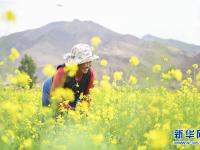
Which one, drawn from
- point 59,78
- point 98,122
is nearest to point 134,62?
point 59,78

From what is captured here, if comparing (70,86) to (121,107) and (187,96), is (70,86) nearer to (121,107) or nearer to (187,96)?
(121,107)

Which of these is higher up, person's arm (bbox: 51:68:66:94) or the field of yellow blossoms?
person's arm (bbox: 51:68:66:94)

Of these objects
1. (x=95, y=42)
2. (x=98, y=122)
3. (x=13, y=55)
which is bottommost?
(x=98, y=122)

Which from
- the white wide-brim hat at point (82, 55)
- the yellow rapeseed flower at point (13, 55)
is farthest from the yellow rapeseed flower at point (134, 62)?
the yellow rapeseed flower at point (13, 55)

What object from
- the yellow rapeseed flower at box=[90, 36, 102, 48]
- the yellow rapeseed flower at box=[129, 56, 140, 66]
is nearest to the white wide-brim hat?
the yellow rapeseed flower at box=[90, 36, 102, 48]

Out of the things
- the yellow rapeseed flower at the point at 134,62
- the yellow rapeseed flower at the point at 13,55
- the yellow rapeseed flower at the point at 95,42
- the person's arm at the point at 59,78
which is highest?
the yellow rapeseed flower at the point at 95,42

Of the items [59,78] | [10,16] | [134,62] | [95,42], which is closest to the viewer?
[10,16]

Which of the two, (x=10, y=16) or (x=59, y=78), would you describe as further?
(x=59, y=78)

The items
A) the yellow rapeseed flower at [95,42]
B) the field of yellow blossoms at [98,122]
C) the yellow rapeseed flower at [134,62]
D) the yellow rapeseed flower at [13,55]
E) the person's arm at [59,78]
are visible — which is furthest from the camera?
the yellow rapeseed flower at [134,62]

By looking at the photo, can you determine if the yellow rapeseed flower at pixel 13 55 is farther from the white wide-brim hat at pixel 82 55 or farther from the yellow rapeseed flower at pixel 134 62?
the yellow rapeseed flower at pixel 134 62

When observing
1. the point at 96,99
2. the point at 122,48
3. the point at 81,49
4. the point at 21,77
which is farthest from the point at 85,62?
the point at 122,48

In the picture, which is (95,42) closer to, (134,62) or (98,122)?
(134,62)

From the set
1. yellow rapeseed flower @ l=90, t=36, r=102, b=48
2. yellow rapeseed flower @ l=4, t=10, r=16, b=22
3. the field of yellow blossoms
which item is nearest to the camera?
the field of yellow blossoms

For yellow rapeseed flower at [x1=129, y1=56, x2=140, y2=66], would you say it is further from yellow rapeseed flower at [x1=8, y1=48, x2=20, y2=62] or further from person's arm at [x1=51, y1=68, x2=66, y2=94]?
yellow rapeseed flower at [x1=8, y1=48, x2=20, y2=62]
